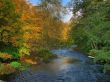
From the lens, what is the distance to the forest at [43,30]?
60.1 ft

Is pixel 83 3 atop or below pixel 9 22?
atop

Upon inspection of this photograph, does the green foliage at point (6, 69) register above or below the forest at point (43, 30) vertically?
below

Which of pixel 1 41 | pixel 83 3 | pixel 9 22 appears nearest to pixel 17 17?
pixel 9 22

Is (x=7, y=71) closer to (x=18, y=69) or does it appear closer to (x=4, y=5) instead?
(x=18, y=69)

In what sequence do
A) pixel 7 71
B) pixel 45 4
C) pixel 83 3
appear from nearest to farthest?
1. pixel 7 71
2. pixel 83 3
3. pixel 45 4

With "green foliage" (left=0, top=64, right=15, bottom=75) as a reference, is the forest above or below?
above

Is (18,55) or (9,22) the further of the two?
(18,55)

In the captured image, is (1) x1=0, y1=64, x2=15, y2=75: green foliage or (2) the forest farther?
(1) x1=0, y1=64, x2=15, y2=75: green foliage

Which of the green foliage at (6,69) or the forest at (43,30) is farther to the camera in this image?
the green foliage at (6,69)

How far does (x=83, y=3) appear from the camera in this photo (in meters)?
47.8

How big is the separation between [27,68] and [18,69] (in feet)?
5.51

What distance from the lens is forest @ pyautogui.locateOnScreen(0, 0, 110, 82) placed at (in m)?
18.3

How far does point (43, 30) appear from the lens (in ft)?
161

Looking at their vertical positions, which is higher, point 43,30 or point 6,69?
point 43,30
